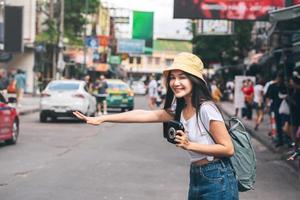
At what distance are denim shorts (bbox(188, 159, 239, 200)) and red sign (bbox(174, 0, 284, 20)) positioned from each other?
848 inches

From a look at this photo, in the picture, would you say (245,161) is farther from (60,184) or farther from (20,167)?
(20,167)

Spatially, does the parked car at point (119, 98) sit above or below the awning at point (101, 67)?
below

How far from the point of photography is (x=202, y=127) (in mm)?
4699

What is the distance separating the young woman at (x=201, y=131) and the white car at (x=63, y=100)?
19601 millimetres

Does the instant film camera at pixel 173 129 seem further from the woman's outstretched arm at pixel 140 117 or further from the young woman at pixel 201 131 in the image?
the woman's outstretched arm at pixel 140 117

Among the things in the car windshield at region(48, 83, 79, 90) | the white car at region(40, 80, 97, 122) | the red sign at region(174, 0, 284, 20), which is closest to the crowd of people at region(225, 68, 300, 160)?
the red sign at region(174, 0, 284, 20)

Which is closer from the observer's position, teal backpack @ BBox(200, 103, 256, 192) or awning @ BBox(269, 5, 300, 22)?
teal backpack @ BBox(200, 103, 256, 192)

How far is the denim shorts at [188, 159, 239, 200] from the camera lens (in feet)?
15.3

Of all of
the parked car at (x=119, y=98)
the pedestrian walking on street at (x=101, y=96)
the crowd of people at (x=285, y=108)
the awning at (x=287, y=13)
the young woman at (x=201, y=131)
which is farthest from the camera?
the parked car at (x=119, y=98)

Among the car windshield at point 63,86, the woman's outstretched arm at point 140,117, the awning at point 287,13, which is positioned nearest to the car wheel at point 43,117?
the car windshield at point 63,86

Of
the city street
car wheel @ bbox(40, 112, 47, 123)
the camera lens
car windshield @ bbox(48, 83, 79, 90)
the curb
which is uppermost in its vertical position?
the camera lens

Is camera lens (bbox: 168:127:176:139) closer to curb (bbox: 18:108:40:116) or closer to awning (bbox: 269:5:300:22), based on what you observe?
awning (bbox: 269:5:300:22)

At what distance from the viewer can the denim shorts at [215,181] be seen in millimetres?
4676

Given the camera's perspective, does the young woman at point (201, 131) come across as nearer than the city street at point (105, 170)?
Yes
